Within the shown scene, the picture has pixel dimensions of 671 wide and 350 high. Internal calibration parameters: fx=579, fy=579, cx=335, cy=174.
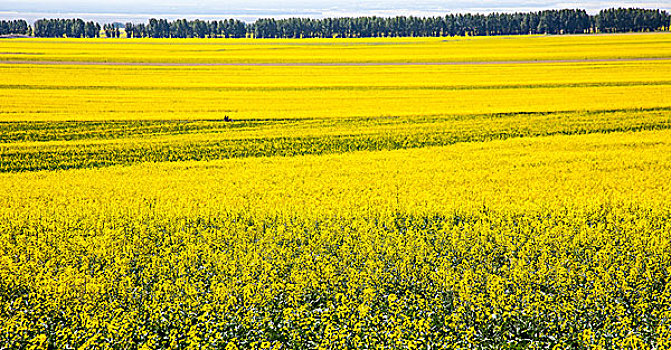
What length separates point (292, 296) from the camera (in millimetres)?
8734

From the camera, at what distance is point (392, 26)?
13900 centimetres

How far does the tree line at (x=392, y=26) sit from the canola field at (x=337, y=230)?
117 meters

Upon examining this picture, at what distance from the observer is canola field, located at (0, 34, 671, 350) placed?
800 cm

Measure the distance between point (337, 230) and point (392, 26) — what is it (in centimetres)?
13356

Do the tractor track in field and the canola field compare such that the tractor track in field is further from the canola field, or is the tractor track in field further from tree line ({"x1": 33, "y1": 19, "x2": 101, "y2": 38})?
tree line ({"x1": 33, "y1": 19, "x2": 101, "y2": 38})

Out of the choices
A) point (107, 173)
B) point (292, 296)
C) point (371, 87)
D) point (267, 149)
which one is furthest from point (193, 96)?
point (292, 296)

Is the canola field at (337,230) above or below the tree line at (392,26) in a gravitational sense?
below

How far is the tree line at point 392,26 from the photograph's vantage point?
133000mm

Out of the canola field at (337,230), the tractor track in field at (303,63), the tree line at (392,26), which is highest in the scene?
the tree line at (392,26)

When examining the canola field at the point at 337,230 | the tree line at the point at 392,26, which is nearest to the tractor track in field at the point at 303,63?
the canola field at the point at 337,230

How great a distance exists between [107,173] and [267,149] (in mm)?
5491

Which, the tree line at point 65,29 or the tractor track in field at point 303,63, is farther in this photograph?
the tree line at point 65,29

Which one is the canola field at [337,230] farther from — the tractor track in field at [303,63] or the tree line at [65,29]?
the tree line at [65,29]

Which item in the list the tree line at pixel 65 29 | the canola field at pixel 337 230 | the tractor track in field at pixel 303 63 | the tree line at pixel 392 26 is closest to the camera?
the canola field at pixel 337 230
